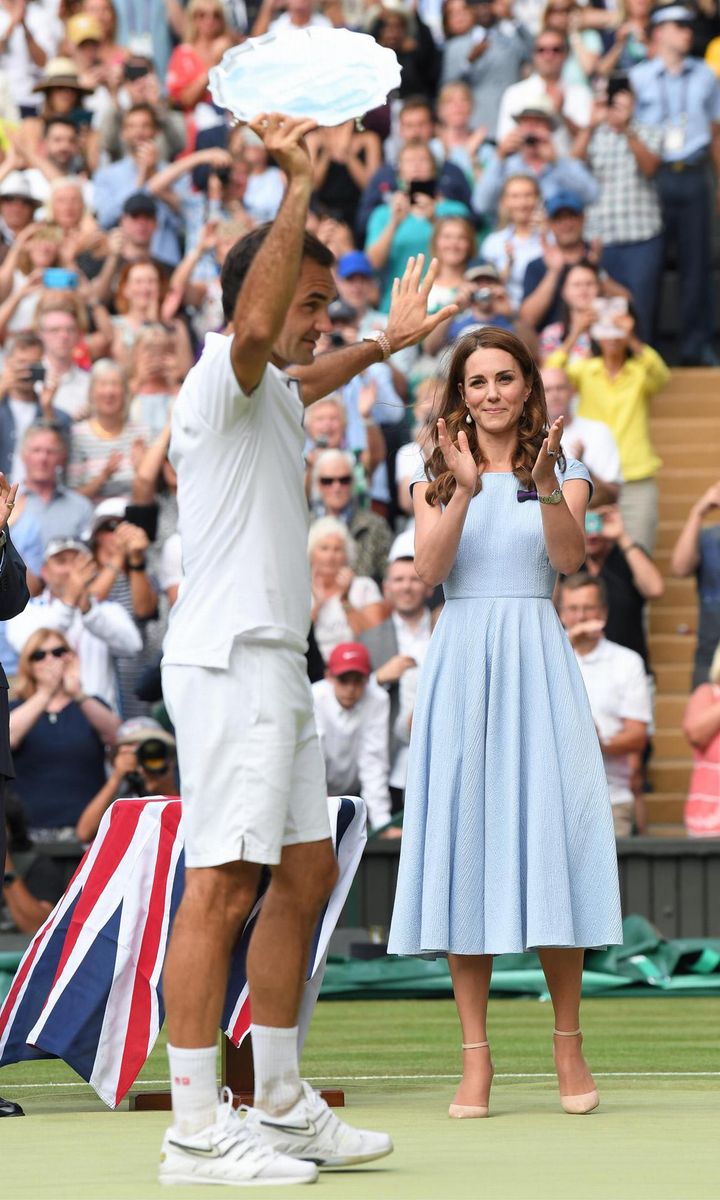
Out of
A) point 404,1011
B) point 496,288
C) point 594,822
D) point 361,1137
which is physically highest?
point 496,288

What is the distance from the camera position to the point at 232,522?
481cm

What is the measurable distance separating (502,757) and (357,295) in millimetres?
9337

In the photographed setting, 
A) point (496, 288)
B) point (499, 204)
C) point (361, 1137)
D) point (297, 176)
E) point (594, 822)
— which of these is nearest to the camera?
point (297, 176)

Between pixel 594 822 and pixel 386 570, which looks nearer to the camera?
pixel 594 822

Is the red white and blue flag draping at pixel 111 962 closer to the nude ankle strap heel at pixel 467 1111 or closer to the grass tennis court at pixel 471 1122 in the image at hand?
the grass tennis court at pixel 471 1122

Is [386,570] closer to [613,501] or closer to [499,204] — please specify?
[613,501]

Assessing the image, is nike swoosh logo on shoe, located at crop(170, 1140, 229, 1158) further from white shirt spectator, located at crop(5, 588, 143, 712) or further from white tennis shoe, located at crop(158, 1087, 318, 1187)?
white shirt spectator, located at crop(5, 588, 143, 712)

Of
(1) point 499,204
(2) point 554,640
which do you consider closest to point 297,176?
(2) point 554,640

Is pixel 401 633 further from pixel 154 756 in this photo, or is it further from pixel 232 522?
pixel 232 522

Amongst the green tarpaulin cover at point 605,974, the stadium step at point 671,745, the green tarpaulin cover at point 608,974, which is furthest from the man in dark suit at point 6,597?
the stadium step at point 671,745

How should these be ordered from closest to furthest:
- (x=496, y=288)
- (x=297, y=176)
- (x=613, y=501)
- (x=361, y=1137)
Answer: (x=297, y=176) → (x=361, y=1137) → (x=613, y=501) → (x=496, y=288)

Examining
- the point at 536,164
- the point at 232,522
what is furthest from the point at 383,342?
the point at 536,164

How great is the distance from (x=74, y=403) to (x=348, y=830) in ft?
28.1

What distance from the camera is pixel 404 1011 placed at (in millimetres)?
10664
